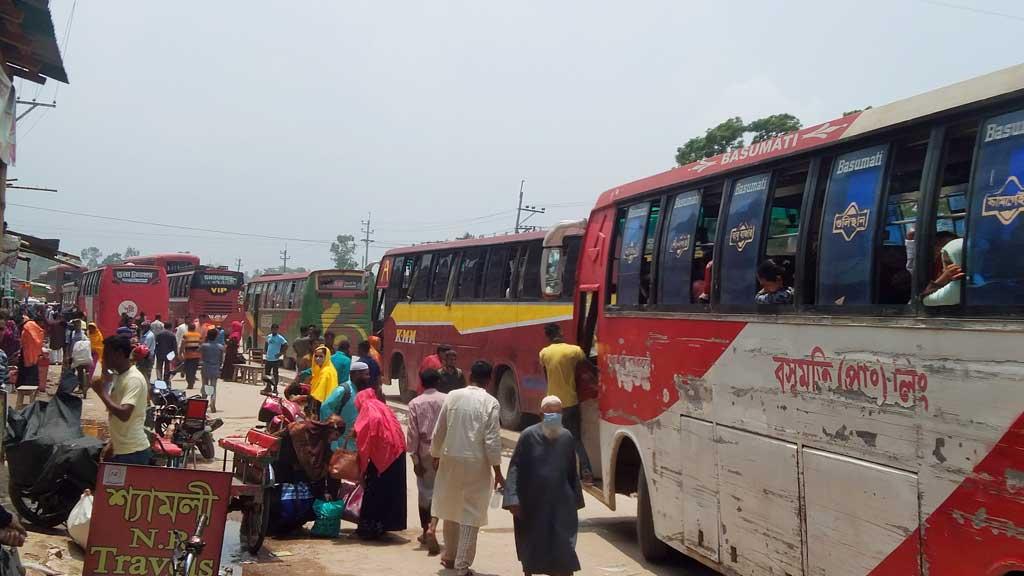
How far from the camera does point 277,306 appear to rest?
3353 cm

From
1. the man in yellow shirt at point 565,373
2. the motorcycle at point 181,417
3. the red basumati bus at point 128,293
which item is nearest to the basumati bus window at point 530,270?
the man in yellow shirt at point 565,373

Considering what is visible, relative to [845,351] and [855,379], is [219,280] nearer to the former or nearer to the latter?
→ [845,351]

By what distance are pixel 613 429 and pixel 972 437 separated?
4.61 m

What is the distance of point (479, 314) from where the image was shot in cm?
1752

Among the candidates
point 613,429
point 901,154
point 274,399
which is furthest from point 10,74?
point 901,154

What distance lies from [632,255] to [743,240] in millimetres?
2093

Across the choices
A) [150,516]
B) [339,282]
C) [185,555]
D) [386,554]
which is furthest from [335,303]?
[185,555]

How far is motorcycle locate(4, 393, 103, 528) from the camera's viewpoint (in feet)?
26.2

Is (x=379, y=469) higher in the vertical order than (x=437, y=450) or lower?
lower

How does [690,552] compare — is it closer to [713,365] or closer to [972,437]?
[713,365]

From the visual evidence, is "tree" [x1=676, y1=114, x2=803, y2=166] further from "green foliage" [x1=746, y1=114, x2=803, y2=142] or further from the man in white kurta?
the man in white kurta

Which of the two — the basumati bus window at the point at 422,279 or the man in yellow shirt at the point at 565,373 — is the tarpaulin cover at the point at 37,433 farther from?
the basumati bus window at the point at 422,279

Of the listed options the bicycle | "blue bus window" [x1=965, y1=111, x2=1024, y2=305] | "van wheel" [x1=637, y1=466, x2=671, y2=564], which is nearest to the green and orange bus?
"van wheel" [x1=637, y1=466, x2=671, y2=564]

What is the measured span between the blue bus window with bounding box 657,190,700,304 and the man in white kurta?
166cm
